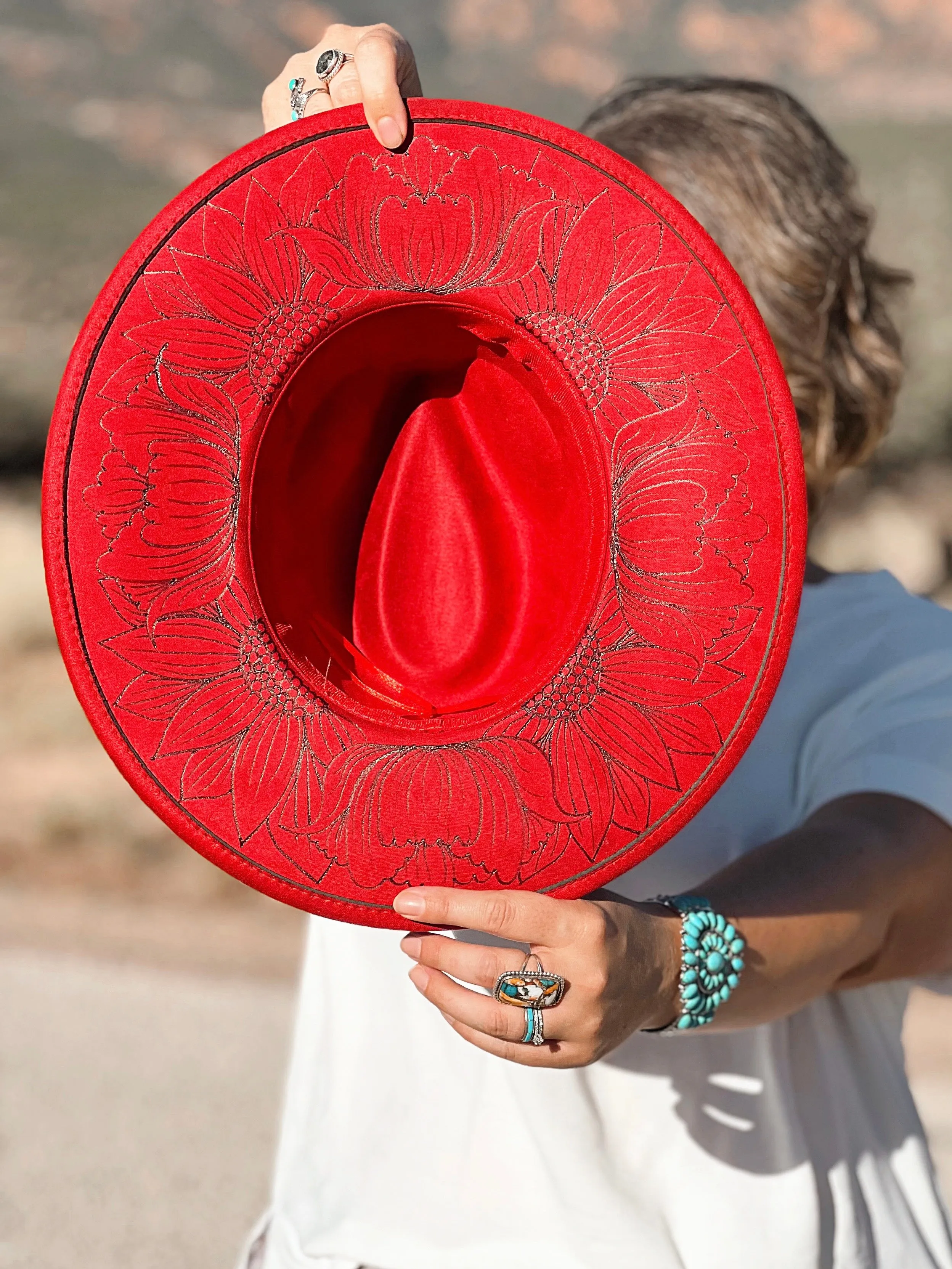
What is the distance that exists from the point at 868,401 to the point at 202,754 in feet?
2.09

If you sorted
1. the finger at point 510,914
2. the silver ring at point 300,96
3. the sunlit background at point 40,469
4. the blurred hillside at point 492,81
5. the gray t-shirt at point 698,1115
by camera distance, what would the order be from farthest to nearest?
the blurred hillside at point 492,81 → the sunlit background at point 40,469 → the gray t-shirt at point 698,1115 → the silver ring at point 300,96 → the finger at point 510,914

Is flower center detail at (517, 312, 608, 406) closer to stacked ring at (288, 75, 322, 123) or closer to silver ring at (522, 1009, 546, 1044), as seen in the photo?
stacked ring at (288, 75, 322, 123)

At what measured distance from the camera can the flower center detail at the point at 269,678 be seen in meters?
0.67

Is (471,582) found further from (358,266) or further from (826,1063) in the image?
(826,1063)

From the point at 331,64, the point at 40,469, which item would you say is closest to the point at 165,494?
the point at 331,64

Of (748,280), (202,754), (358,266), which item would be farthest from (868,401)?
(202,754)

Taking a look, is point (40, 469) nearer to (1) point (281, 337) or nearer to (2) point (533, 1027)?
(1) point (281, 337)

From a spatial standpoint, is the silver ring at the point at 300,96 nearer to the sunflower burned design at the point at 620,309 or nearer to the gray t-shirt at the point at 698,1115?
the sunflower burned design at the point at 620,309

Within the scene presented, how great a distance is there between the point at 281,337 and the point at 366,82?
5.9 inches

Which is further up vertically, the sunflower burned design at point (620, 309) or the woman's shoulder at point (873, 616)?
the sunflower burned design at point (620, 309)

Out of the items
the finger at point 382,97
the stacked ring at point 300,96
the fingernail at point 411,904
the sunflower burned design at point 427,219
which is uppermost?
the stacked ring at point 300,96

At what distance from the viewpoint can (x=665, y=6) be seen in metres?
5.80

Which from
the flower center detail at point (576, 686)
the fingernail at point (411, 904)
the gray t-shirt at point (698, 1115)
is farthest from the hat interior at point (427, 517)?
the gray t-shirt at point (698, 1115)

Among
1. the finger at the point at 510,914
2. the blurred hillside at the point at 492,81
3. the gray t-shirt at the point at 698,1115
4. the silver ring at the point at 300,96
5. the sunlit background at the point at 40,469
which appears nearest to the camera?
the finger at the point at 510,914
